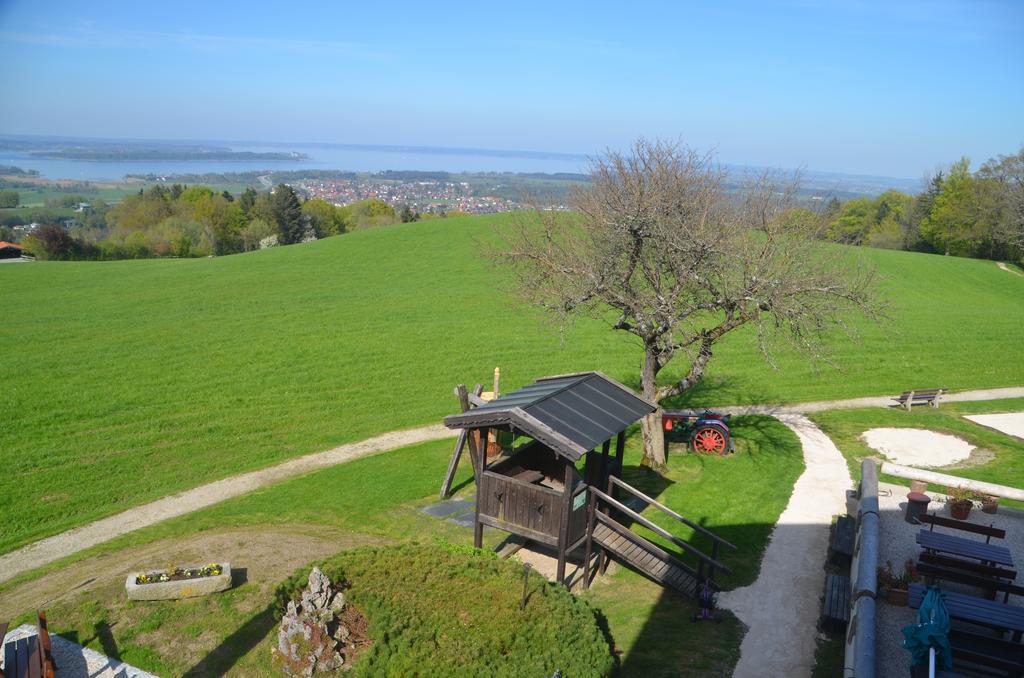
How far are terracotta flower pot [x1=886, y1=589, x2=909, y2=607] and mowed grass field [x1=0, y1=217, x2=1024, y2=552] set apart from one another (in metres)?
11.6

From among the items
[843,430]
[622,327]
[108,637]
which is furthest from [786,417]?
[108,637]

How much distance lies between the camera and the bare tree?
1744 centimetres

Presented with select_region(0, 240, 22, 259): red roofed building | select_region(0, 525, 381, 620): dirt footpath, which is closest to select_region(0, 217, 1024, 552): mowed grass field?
select_region(0, 525, 381, 620): dirt footpath

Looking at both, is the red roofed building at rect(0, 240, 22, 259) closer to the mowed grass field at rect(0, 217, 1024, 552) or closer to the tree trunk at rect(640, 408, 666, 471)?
the mowed grass field at rect(0, 217, 1024, 552)

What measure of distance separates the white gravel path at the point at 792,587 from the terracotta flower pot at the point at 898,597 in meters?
1.34

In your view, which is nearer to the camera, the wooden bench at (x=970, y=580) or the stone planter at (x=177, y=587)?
the wooden bench at (x=970, y=580)

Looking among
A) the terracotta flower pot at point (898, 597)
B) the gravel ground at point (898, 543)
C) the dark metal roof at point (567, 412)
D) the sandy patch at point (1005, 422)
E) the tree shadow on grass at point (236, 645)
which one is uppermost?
the dark metal roof at point (567, 412)

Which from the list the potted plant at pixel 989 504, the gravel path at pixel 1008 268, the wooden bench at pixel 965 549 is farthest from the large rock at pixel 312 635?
the gravel path at pixel 1008 268

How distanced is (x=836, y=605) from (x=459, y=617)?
6653 millimetres

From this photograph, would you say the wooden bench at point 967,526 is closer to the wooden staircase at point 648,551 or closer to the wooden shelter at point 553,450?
the wooden staircase at point 648,551

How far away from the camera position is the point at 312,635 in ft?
33.8

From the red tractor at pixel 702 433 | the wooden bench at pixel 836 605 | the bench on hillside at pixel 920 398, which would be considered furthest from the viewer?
the bench on hillside at pixel 920 398

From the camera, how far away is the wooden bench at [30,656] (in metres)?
9.76

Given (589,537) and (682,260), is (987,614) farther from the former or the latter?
(682,260)
